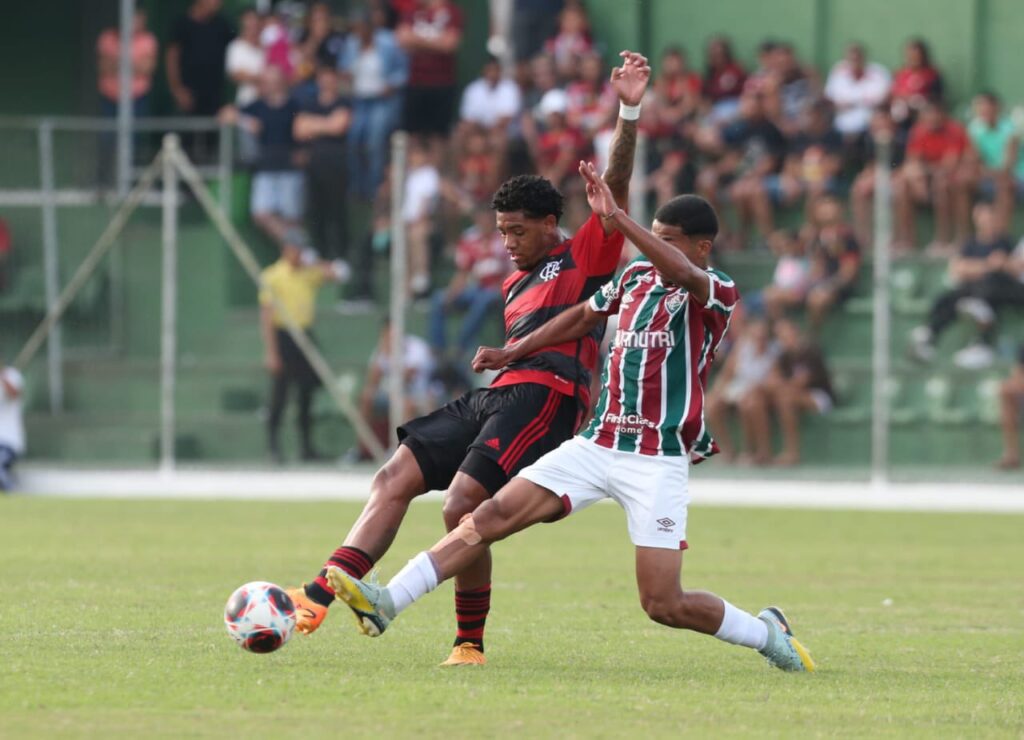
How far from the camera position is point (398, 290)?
2016cm

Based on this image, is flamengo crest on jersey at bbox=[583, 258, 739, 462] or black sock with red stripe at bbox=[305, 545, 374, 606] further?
flamengo crest on jersey at bbox=[583, 258, 739, 462]

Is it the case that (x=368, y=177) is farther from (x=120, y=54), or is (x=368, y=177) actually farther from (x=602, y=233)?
(x=602, y=233)

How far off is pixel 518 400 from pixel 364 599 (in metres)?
1.40

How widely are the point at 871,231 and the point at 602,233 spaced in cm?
1116

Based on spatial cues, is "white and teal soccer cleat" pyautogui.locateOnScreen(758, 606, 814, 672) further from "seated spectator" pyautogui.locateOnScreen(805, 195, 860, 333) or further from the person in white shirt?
the person in white shirt

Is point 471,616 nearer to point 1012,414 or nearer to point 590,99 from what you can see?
point 1012,414

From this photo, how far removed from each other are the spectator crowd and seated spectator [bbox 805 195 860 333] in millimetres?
20

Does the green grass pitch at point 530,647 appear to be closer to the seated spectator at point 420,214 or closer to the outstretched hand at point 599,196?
the outstretched hand at point 599,196

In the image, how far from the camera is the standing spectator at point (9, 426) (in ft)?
66.2

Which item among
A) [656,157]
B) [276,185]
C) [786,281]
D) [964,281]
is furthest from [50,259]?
[964,281]

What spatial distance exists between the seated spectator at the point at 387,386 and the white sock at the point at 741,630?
37.8 ft

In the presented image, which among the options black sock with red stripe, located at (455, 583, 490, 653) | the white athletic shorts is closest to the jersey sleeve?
the white athletic shorts

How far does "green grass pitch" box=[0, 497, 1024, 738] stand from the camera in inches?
271

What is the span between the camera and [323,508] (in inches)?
745
